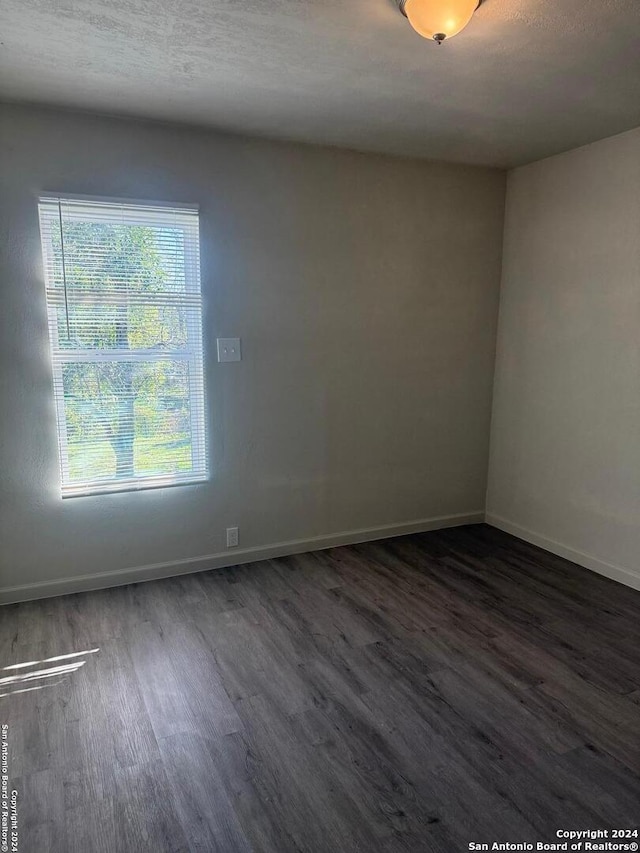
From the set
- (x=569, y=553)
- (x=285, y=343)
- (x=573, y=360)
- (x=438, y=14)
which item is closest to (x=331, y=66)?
(x=438, y=14)

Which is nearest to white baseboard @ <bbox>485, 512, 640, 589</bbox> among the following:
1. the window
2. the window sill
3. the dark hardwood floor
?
the dark hardwood floor

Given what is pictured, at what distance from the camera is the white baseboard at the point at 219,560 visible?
10.4ft

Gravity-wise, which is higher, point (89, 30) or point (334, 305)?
point (89, 30)

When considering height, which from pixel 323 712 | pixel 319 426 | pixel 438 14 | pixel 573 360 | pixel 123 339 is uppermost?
pixel 438 14

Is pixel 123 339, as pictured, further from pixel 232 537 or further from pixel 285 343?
pixel 232 537

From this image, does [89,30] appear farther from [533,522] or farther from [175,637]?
[533,522]

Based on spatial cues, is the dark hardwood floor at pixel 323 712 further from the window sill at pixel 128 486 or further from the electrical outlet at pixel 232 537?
the window sill at pixel 128 486

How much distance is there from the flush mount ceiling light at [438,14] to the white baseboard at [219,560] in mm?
2940

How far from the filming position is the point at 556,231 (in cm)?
374

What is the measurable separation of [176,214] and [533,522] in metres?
3.20

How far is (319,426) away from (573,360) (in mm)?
1746

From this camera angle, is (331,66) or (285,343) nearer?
(331,66)

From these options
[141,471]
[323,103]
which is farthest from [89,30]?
[141,471]

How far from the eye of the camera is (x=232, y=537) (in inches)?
142
